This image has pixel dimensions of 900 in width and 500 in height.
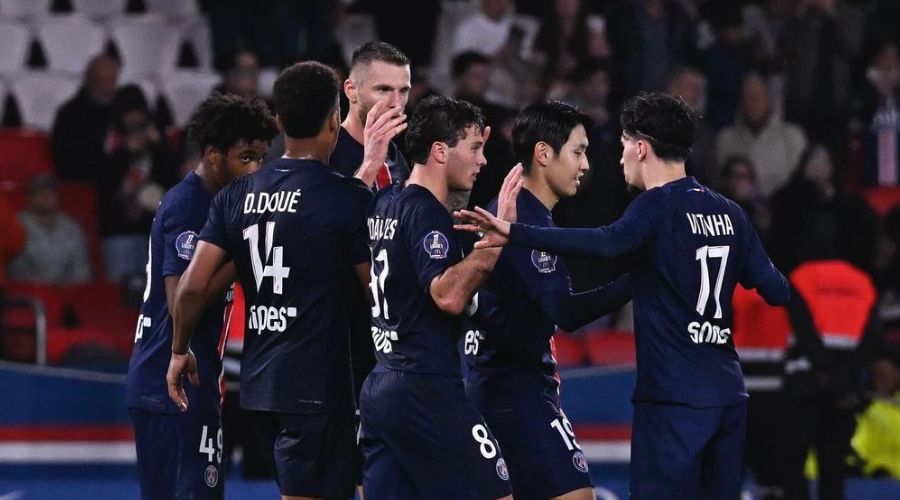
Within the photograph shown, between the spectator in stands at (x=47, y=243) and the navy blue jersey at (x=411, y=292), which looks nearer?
the navy blue jersey at (x=411, y=292)

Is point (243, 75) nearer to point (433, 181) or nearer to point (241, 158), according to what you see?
point (241, 158)

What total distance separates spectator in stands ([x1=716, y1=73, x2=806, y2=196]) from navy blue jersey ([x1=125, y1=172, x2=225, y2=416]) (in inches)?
277

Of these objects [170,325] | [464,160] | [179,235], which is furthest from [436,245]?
[170,325]

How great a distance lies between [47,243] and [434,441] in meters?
6.66

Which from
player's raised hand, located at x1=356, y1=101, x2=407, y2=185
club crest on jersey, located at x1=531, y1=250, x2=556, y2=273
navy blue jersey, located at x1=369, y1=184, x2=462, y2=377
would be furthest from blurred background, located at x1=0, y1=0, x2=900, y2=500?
navy blue jersey, located at x1=369, y1=184, x2=462, y2=377

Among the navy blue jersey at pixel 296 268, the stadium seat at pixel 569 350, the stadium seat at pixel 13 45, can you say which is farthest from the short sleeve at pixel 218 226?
the stadium seat at pixel 13 45

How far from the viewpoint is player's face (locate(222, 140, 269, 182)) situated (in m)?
6.78

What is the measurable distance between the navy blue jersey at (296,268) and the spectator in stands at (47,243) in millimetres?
5849

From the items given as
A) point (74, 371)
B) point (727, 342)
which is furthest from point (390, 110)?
point (74, 371)

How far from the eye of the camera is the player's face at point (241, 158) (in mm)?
6781

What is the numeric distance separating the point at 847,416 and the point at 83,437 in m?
4.79

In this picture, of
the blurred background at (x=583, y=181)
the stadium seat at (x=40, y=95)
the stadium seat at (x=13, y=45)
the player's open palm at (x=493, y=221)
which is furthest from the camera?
the stadium seat at (x=13, y=45)

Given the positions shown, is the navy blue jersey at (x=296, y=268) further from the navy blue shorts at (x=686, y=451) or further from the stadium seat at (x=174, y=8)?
the stadium seat at (x=174, y=8)

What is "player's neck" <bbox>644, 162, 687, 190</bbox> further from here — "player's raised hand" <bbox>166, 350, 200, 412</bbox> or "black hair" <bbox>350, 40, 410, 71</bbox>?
"player's raised hand" <bbox>166, 350, 200, 412</bbox>
